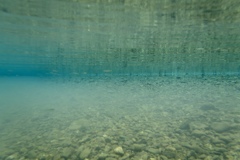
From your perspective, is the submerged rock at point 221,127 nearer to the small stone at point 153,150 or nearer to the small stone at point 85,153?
the small stone at point 153,150

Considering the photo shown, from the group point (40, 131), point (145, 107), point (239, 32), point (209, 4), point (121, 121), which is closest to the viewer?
point (40, 131)

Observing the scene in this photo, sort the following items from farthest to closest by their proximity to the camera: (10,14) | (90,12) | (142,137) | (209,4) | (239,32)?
1. (239,32)
2. (10,14)
3. (90,12)
4. (209,4)
5. (142,137)

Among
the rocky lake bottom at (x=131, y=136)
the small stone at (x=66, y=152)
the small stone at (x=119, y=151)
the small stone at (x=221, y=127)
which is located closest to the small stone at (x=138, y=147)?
the rocky lake bottom at (x=131, y=136)

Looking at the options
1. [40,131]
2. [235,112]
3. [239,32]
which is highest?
[239,32]

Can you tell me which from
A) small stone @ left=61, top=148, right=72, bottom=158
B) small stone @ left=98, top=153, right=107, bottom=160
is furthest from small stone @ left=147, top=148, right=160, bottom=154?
small stone @ left=61, top=148, right=72, bottom=158

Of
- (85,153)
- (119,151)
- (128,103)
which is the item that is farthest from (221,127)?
(128,103)

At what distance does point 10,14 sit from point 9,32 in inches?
221

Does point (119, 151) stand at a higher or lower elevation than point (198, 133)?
lower

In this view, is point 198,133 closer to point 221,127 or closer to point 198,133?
point 198,133

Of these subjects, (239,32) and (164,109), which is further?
(239,32)

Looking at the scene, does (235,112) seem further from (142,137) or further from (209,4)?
(209,4)

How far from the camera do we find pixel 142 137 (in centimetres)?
439

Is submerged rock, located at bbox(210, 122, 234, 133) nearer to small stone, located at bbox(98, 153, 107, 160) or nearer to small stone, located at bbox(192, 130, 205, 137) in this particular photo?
small stone, located at bbox(192, 130, 205, 137)

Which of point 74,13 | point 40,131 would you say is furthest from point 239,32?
point 40,131
